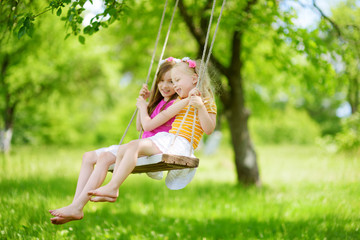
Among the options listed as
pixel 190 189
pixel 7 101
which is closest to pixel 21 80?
pixel 7 101

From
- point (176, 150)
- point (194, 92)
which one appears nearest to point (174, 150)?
point (176, 150)

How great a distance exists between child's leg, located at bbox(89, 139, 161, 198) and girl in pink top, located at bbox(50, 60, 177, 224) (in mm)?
108

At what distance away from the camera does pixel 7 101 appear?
36.2 ft

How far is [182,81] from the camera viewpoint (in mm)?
3225

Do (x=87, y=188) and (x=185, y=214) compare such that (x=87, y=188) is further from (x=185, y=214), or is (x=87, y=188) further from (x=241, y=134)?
(x=241, y=134)

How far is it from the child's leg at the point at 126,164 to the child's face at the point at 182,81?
61cm

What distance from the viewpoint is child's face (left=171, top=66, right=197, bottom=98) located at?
3.21m

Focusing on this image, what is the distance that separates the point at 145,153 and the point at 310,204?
10.9ft

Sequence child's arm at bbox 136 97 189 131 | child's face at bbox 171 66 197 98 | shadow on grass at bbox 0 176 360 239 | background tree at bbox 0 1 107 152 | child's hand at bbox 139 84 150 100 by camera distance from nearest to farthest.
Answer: child's arm at bbox 136 97 189 131 < child's face at bbox 171 66 197 98 < child's hand at bbox 139 84 150 100 < shadow on grass at bbox 0 176 360 239 < background tree at bbox 0 1 107 152

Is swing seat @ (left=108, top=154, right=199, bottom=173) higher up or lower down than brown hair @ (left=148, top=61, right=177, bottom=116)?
lower down

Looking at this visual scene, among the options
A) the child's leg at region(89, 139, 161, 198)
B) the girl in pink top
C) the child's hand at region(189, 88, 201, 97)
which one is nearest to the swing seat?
the child's leg at region(89, 139, 161, 198)

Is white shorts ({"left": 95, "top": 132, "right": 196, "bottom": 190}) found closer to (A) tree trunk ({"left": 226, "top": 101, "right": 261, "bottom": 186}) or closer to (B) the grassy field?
(B) the grassy field

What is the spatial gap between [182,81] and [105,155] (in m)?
0.91

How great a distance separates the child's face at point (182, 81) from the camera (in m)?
3.21
